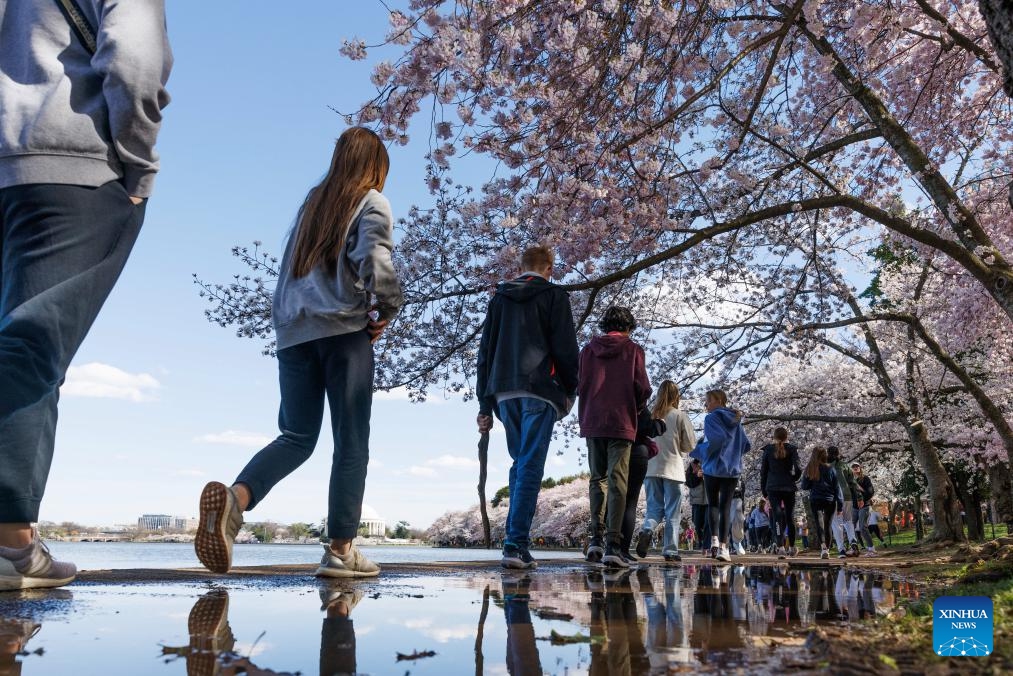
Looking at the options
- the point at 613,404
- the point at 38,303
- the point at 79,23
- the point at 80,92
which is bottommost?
the point at 38,303

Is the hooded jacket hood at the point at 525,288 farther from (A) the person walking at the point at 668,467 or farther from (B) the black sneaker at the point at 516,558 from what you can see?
(A) the person walking at the point at 668,467

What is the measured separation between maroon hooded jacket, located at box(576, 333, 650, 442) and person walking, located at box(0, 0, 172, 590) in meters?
4.08

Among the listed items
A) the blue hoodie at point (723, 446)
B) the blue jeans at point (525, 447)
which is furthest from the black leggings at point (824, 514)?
the blue jeans at point (525, 447)

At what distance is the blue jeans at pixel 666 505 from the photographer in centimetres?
875

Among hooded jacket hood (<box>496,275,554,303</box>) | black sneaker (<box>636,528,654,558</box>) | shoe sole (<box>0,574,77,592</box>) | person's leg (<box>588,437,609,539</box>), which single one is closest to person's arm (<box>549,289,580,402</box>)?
hooded jacket hood (<box>496,275,554,303</box>)

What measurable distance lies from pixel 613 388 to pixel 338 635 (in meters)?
4.38

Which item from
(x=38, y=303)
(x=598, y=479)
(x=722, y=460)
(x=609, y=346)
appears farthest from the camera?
(x=722, y=460)

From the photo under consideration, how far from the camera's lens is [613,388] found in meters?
6.67

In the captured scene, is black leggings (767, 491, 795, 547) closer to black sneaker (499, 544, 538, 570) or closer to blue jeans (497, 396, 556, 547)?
black sneaker (499, 544, 538, 570)

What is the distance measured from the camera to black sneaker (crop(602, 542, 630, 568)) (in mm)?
6574

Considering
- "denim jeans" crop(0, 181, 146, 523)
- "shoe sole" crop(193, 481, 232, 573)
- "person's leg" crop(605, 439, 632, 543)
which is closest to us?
"denim jeans" crop(0, 181, 146, 523)

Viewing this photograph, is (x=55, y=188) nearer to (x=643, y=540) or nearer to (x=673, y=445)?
→ (x=673, y=445)

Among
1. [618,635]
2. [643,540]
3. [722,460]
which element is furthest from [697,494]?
[618,635]

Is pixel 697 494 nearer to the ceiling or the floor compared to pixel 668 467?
nearer to the floor
